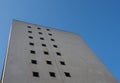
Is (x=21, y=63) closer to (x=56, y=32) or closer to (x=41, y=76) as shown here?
(x=41, y=76)

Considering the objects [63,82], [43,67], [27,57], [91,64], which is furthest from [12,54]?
[91,64]

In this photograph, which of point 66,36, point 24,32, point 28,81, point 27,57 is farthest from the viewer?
point 66,36

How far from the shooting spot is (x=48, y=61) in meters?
13.9

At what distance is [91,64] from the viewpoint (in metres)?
15.3

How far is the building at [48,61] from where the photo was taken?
39.3 feet

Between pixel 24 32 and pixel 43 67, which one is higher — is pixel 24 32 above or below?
above

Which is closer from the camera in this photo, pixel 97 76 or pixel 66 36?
pixel 97 76

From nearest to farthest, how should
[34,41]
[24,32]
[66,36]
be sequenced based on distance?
1. [34,41]
2. [24,32]
3. [66,36]

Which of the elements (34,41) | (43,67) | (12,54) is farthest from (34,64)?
(34,41)

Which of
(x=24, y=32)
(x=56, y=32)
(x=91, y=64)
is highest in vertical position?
(x=56, y=32)

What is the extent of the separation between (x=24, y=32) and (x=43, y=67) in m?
5.88

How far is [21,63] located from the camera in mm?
12797

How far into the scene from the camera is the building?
12.0 m

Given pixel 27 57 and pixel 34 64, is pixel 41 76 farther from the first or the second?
pixel 27 57
